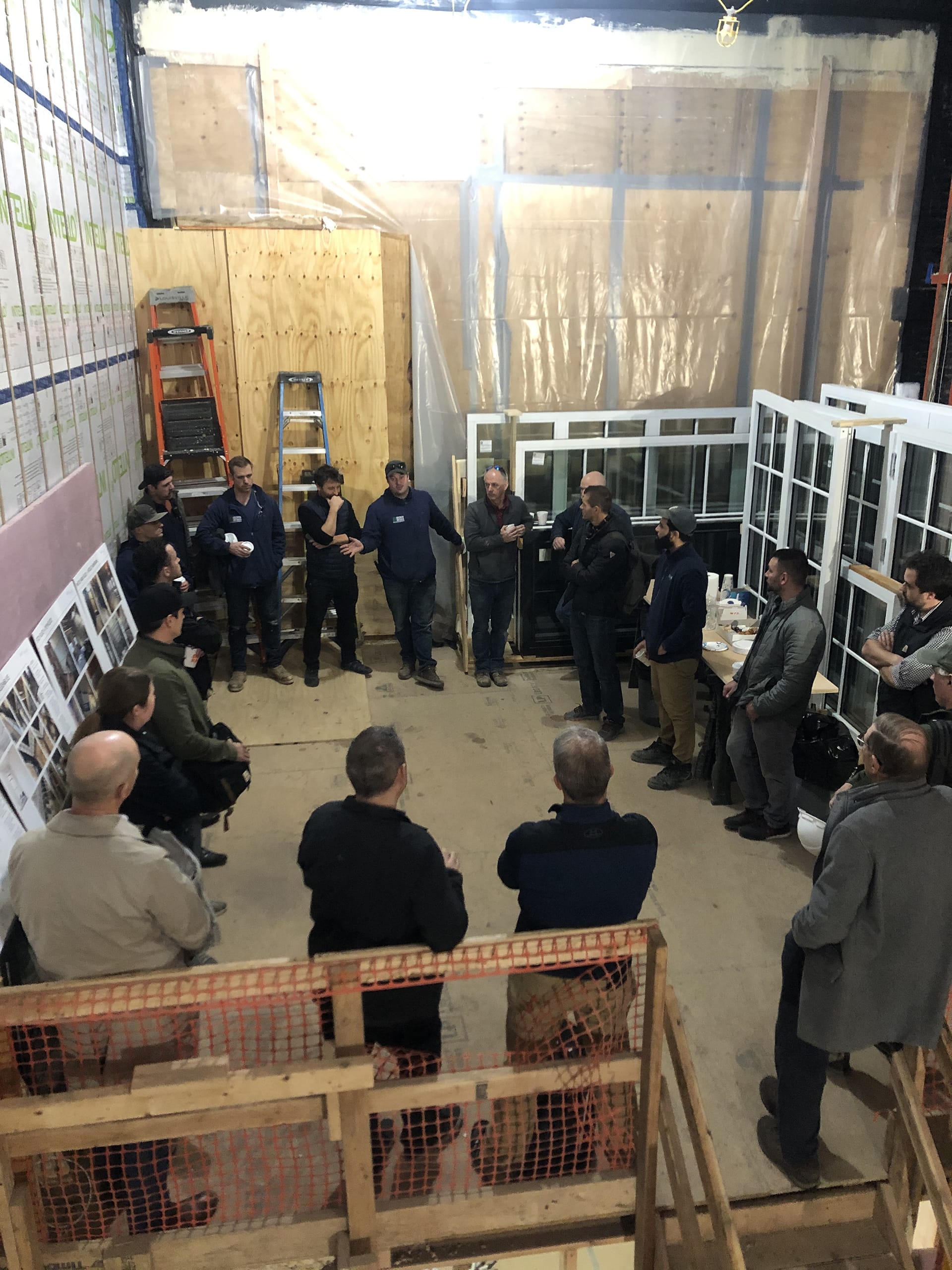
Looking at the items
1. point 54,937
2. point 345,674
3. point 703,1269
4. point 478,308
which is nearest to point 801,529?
point 478,308

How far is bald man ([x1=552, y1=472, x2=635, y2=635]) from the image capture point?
537cm

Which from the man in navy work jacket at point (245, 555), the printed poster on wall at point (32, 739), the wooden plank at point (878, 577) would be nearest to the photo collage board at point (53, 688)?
the printed poster on wall at point (32, 739)

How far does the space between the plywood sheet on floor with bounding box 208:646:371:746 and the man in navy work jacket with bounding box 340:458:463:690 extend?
0.46 meters

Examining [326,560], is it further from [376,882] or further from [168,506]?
[376,882]

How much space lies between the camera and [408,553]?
20.4ft

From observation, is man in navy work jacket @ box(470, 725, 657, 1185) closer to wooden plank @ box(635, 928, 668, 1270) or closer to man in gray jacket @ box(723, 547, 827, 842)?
wooden plank @ box(635, 928, 668, 1270)

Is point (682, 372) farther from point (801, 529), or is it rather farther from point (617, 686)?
point (617, 686)

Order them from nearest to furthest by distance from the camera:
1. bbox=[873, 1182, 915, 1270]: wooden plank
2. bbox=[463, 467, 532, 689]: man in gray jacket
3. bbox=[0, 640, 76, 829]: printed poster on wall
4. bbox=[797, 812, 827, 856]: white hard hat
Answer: bbox=[873, 1182, 915, 1270]: wooden plank, bbox=[0, 640, 76, 829]: printed poster on wall, bbox=[797, 812, 827, 856]: white hard hat, bbox=[463, 467, 532, 689]: man in gray jacket

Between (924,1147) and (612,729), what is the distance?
322 cm

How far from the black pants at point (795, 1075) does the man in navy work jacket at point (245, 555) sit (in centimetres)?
A: 414

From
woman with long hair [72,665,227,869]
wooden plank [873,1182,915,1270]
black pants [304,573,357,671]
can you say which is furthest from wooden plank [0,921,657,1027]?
black pants [304,573,357,671]

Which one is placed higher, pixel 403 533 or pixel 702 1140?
pixel 403 533

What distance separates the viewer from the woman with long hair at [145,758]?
294cm

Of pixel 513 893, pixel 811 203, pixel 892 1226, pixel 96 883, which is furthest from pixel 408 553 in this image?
pixel 892 1226
